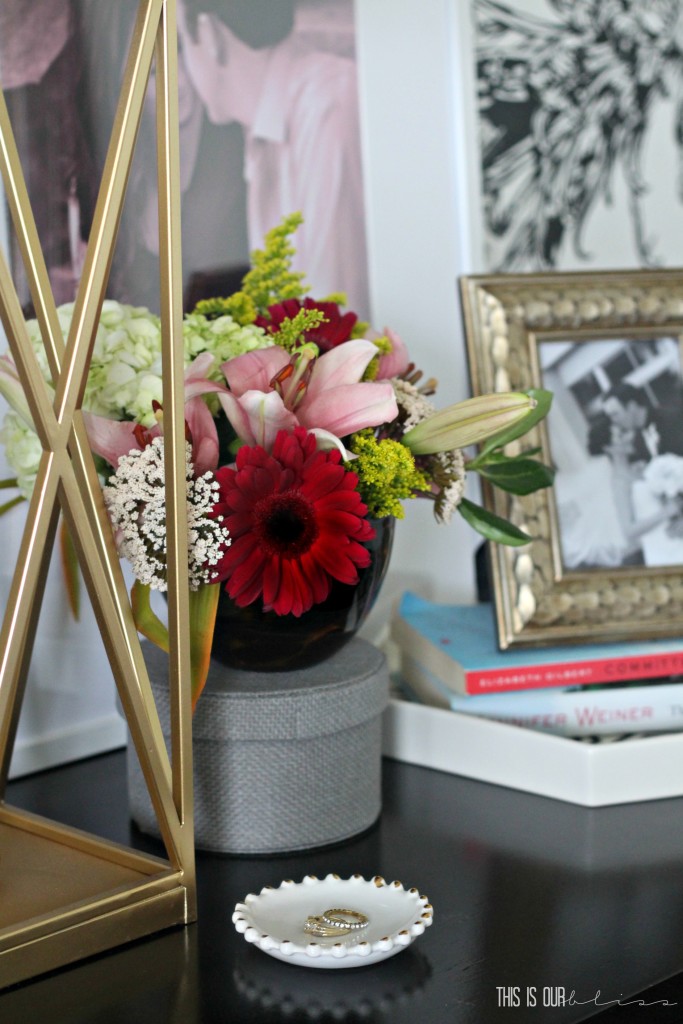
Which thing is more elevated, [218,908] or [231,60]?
[231,60]

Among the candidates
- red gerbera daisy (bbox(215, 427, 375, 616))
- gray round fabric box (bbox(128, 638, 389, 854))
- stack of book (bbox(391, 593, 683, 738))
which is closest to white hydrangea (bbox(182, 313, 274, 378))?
red gerbera daisy (bbox(215, 427, 375, 616))

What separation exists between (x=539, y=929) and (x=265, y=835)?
0.19m

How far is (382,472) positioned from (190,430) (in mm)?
118

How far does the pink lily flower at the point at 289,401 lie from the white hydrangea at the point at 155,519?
46 millimetres

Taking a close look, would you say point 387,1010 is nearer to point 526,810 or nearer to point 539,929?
point 539,929

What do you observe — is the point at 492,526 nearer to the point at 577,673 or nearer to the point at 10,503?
the point at 577,673

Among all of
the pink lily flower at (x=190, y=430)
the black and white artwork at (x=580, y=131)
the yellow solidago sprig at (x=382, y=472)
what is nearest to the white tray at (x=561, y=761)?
the yellow solidago sprig at (x=382, y=472)

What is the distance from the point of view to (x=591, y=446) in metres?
0.98

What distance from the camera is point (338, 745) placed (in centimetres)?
77

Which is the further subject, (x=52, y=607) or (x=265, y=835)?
(x=52, y=607)

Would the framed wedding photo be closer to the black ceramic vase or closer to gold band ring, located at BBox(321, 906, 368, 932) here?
the black ceramic vase

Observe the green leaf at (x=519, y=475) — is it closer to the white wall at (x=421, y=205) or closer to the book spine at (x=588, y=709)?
the book spine at (x=588, y=709)

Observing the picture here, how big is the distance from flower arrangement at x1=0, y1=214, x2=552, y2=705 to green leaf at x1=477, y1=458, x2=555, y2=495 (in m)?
0.05

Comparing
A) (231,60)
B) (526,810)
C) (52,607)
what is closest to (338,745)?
(526,810)
